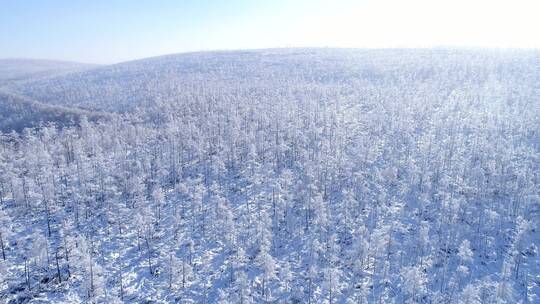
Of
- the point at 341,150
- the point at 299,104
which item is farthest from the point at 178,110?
the point at 341,150

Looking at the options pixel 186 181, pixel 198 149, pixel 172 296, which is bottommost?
pixel 172 296

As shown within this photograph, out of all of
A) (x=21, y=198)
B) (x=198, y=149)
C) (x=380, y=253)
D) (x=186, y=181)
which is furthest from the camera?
(x=198, y=149)

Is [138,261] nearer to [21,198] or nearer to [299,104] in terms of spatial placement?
[21,198]

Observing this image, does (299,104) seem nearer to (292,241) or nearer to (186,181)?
(186,181)

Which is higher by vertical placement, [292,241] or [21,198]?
[21,198]

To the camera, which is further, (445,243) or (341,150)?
(341,150)

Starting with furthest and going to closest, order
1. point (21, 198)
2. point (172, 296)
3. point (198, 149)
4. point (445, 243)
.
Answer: point (198, 149) < point (21, 198) < point (445, 243) < point (172, 296)

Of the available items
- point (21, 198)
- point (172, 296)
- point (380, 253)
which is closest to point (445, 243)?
point (380, 253)

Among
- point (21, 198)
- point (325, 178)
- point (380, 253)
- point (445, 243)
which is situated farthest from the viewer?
point (325, 178)

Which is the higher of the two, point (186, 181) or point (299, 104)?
point (299, 104)
